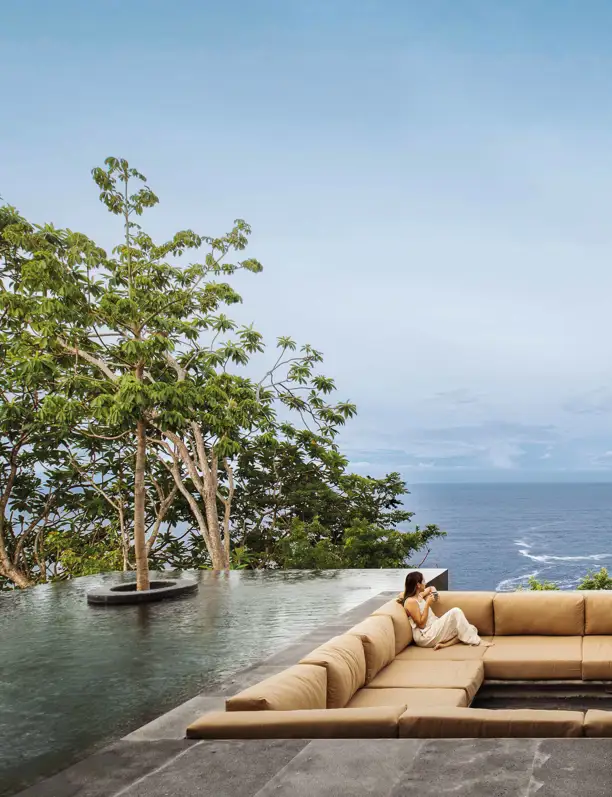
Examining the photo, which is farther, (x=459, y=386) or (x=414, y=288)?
(x=459, y=386)

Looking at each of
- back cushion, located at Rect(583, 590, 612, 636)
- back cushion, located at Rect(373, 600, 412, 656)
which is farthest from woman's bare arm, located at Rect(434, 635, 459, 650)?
back cushion, located at Rect(583, 590, 612, 636)

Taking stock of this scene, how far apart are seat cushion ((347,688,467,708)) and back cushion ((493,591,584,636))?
1.60m

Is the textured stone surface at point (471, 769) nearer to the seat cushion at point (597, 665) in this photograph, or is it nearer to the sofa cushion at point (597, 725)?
the sofa cushion at point (597, 725)

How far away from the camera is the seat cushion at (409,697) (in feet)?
13.0

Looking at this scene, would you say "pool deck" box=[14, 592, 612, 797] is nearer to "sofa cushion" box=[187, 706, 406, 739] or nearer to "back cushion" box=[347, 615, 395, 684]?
"sofa cushion" box=[187, 706, 406, 739]

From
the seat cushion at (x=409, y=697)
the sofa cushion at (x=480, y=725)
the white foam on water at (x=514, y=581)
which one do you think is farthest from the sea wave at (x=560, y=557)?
the sofa cushion at (x=480, y=725)

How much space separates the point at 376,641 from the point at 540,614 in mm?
1686

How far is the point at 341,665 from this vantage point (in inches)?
152

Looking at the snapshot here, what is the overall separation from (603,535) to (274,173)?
129ft

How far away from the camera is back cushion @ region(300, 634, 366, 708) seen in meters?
3.77

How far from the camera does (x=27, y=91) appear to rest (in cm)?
1312

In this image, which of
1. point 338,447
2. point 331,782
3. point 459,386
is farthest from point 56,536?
point 459,386

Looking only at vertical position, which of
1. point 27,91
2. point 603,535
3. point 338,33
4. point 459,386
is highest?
point 459,386

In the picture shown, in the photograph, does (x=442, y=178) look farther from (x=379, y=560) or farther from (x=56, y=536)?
(x=56, y=536)
